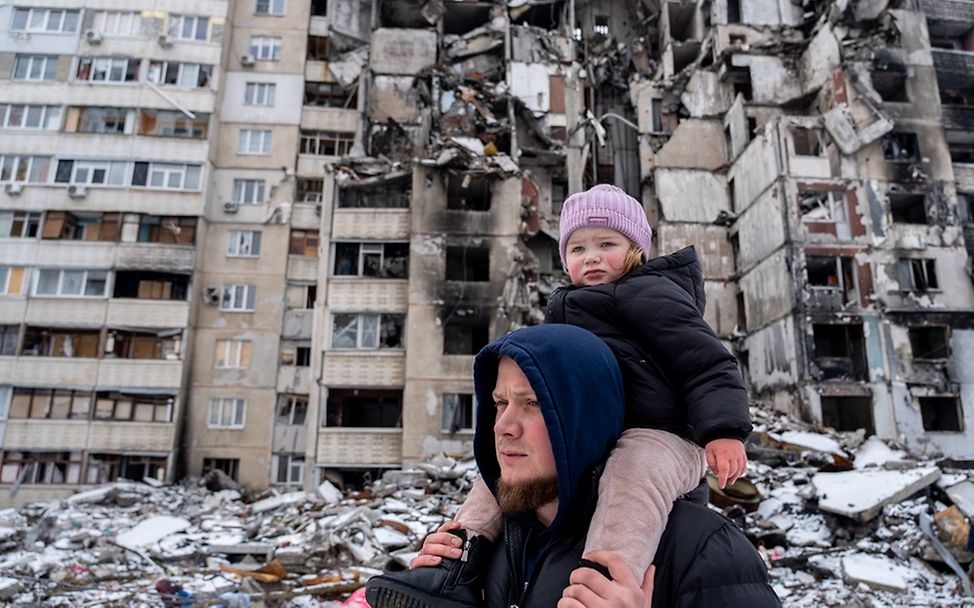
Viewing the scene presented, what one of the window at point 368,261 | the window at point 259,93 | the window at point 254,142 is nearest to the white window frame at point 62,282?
the window at point 254,142

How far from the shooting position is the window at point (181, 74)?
102 ft

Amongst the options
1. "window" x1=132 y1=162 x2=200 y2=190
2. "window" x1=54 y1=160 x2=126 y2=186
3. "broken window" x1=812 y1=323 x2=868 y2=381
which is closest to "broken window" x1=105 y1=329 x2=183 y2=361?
"window" x1=132 y1=162 x2=200 y2=190

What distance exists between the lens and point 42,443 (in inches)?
1034

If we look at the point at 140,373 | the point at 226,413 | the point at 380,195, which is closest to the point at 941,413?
the point at 380,195

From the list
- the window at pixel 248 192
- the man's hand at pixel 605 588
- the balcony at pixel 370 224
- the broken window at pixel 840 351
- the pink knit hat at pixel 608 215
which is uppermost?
the window at pixel 248 192

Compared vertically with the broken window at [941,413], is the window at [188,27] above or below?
above

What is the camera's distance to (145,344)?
92.2 feet

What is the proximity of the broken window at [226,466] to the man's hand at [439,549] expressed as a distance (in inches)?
1126

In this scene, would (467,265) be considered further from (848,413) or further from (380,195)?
(848,413)

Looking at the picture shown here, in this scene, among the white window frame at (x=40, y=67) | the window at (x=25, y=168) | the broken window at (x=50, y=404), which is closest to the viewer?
the broken window at (x=50, y=404)

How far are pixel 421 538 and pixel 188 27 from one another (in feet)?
103

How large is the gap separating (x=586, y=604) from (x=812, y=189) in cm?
2948

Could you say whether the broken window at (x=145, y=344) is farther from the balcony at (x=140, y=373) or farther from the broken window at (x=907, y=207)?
the broken window at (x=907, y=207)

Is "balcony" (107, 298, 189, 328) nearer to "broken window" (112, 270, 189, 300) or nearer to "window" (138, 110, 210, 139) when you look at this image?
"broken window" (112, 270, 189, 300)
